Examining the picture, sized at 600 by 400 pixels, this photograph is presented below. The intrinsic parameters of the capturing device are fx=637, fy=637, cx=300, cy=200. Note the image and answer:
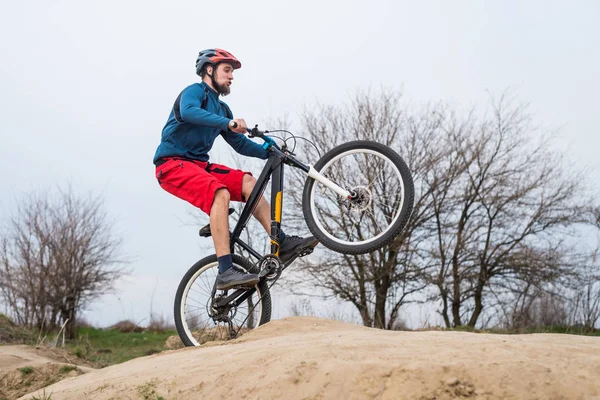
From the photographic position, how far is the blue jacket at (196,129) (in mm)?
4887

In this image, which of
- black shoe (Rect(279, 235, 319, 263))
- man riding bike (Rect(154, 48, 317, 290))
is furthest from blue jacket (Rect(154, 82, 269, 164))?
black shoe (Rect(279, 235, 319, 263))

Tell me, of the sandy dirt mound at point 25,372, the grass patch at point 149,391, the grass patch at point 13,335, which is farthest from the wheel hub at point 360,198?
the grass patch at point 13,335

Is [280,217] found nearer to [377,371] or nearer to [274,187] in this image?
[274,187]

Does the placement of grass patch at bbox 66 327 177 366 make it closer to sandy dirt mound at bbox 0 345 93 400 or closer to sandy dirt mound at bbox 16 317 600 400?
sandy dirt mound at bbox 0 345 93 400

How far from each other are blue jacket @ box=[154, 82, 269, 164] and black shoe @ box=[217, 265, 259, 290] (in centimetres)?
97

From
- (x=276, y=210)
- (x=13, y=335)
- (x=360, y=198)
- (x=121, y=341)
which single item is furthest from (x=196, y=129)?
(x=121, y=341)

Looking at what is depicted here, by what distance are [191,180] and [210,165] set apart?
0.31 metres

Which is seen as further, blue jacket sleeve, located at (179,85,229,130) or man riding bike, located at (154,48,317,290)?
man riding bike, located at (154,48,317,290)

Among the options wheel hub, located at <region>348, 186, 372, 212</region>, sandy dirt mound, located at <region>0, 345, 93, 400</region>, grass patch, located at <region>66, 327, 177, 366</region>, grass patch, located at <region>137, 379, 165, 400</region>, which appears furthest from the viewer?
grass patch, located at <region>66, 327, 177, 366</region>

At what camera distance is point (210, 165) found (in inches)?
209

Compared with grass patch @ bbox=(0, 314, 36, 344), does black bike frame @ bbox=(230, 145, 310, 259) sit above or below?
above

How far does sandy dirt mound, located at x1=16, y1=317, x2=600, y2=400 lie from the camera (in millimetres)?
3146

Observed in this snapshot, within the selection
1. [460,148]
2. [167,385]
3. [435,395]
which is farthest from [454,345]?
[460,148]

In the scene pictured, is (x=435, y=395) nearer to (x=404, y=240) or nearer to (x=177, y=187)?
(x=177, y=187)
